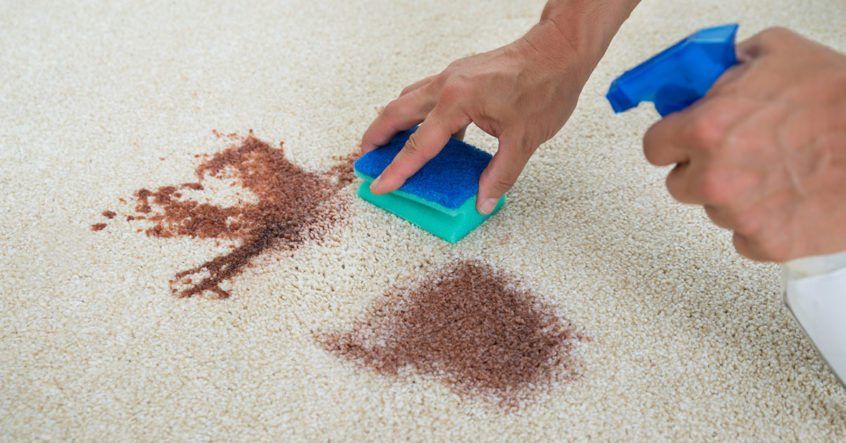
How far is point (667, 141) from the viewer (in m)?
0.87

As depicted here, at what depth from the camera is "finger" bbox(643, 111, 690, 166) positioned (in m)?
0.85

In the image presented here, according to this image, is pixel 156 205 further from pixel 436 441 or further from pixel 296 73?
pixel 436 441

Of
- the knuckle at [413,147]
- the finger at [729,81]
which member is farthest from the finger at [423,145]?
the finger at [729,81]

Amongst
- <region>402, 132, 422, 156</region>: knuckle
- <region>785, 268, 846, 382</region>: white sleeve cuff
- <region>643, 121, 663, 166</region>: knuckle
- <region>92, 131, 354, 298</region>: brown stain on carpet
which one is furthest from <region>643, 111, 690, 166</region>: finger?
<region>92, 131, 354, 298</region>: brown stain on carpet

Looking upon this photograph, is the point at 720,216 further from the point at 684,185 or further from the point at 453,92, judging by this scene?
the point at 453,92

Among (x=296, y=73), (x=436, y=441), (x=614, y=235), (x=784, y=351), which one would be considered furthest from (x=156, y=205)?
(x=784, y=351)

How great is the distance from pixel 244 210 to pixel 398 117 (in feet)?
1.06

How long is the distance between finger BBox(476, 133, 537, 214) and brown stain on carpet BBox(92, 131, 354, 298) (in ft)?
0.90

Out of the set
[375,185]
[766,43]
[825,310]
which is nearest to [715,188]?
[766,43]

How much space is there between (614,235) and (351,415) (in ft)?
1.90

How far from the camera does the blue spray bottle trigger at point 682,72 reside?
0.83 meters

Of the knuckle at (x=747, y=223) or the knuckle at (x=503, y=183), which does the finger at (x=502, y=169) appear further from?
the knuckle at (x=747, y=223)

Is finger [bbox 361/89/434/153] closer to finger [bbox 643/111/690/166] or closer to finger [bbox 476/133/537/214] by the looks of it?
Answer: finger [bbox 476/133/537/214]

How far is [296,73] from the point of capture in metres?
1.66
